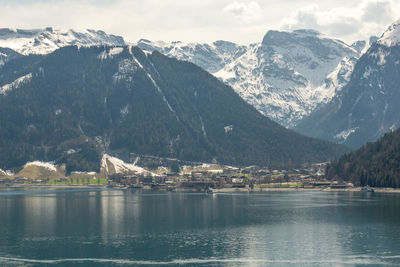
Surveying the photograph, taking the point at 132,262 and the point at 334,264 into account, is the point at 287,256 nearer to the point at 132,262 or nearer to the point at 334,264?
the point at 334,264

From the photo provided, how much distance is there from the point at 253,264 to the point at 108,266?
38.4m

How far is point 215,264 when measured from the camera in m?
189

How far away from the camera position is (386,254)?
199 meters

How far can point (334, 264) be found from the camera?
186250mm

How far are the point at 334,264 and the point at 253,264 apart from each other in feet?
69.5

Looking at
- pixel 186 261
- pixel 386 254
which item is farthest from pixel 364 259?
pixel 186 261

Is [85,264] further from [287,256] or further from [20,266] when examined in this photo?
[287,256]

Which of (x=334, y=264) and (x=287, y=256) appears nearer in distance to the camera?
(x=334, y=264)

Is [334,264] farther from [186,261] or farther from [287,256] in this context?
[186,261]

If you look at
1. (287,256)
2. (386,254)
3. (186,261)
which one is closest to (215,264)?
(186,261)

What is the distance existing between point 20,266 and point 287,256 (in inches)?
2864

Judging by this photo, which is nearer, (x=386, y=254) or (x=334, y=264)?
(x=334, y=264)

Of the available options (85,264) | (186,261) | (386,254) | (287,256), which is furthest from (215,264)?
(386,254)

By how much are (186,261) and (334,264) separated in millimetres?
39606
